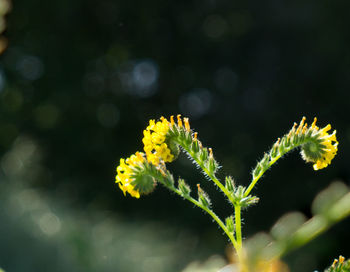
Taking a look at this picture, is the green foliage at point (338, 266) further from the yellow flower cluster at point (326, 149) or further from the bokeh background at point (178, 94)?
the bokeh background at point (178, 94)

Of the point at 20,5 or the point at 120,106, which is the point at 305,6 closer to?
the point at 120,106

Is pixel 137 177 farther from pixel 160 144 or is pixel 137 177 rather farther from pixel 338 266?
pixel 338 266

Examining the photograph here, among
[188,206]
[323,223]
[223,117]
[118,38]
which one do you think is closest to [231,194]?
[323,223]

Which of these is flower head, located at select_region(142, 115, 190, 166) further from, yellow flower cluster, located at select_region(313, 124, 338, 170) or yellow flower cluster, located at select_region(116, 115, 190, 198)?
yellow flower cluster, located at select_region(313, 124, 338, 170)

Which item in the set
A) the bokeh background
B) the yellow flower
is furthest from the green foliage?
the bokeh background

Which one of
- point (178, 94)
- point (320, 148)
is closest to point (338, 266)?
point (320, 148)

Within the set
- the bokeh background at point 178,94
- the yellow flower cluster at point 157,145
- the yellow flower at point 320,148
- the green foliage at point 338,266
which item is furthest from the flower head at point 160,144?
the bokeh background at point 178,94
